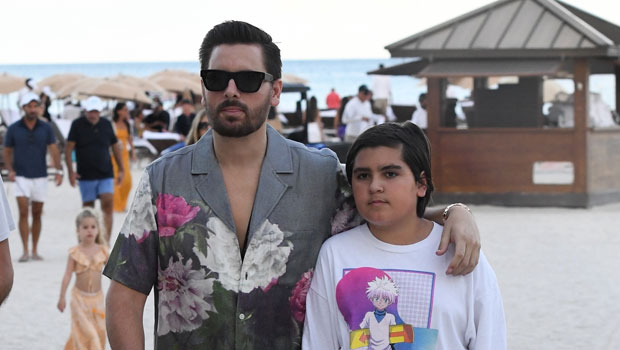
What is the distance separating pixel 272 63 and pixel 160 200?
0.51 metres

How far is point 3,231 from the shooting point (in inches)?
132

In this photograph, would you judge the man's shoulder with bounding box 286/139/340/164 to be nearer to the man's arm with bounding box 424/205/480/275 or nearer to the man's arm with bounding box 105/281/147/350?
the man's arm with bounding box 424/205/480/275

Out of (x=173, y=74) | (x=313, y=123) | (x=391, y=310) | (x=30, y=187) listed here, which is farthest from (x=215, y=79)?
(x=173, y=74)

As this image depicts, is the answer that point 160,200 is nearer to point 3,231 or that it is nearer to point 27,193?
point 3,231

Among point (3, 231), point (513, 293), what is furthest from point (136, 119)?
point (3, 231)

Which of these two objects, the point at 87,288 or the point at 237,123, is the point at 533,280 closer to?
the point at 87,288

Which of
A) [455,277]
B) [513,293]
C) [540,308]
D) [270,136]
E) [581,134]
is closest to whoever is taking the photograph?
[455,277]

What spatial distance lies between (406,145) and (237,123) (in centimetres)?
49

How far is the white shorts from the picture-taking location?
12156 mm

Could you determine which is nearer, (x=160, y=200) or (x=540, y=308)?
(x=160, y=200)

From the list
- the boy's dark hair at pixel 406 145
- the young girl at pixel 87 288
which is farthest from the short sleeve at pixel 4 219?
the young girl at pixel 87 288

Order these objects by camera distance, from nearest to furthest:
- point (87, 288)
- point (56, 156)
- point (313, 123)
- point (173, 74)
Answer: point (87, 288), point (56, 156), point (313, 123), point (173, 74)

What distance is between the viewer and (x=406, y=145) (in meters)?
3.32

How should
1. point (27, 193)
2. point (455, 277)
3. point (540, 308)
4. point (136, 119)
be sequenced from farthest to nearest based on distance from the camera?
point (136, 119) < point (27, 193) < point (540, 308) < point (455, 277)
